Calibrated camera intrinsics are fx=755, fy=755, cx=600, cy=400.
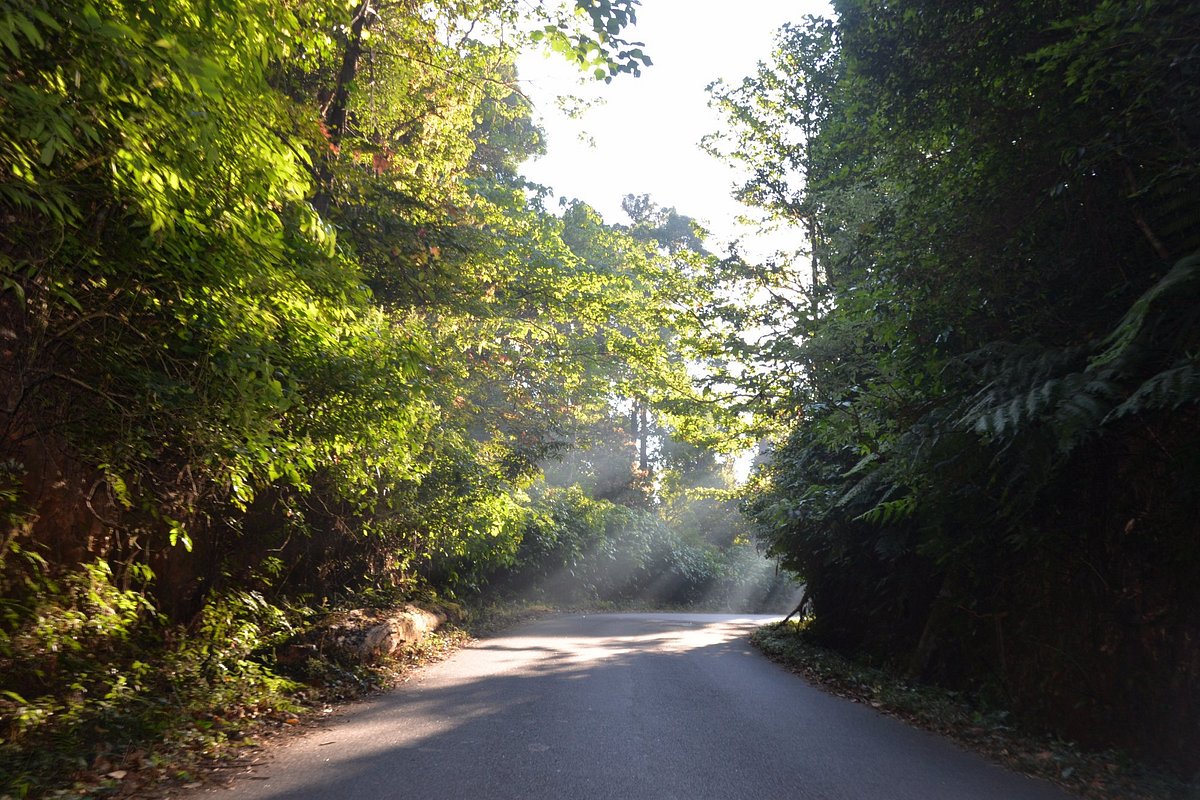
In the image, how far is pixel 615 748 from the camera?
5.98 m

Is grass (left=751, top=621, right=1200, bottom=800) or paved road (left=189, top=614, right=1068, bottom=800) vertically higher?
paved road (left=189, top=614, right=1068, bottom=800)

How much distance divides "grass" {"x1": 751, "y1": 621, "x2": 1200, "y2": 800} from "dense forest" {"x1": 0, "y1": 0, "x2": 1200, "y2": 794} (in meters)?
0.36

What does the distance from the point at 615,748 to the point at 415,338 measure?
4.51m

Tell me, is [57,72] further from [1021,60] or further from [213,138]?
[1021,60]

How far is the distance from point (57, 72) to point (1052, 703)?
9.26 metres

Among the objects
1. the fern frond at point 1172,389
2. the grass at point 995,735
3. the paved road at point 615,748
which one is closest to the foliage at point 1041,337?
the fern frond at point 1172,389

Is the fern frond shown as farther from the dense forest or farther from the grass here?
the grass

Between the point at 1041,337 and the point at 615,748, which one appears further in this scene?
the point at 1041,337

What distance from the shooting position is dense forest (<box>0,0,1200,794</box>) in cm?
478

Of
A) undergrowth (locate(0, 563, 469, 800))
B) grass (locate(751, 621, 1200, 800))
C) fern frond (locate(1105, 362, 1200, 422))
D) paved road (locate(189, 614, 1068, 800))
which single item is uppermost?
fern frond (locate(1105, 362, 1200, 422))

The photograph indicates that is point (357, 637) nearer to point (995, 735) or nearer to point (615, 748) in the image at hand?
point (615, 748)

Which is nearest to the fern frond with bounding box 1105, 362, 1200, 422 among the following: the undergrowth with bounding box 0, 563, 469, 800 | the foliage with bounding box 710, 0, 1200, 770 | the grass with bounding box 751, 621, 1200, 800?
the foliage with bounding box 710, 0, 1200, 770

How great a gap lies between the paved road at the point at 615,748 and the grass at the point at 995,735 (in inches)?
12.8

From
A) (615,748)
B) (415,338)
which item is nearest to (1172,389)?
(615,748)
